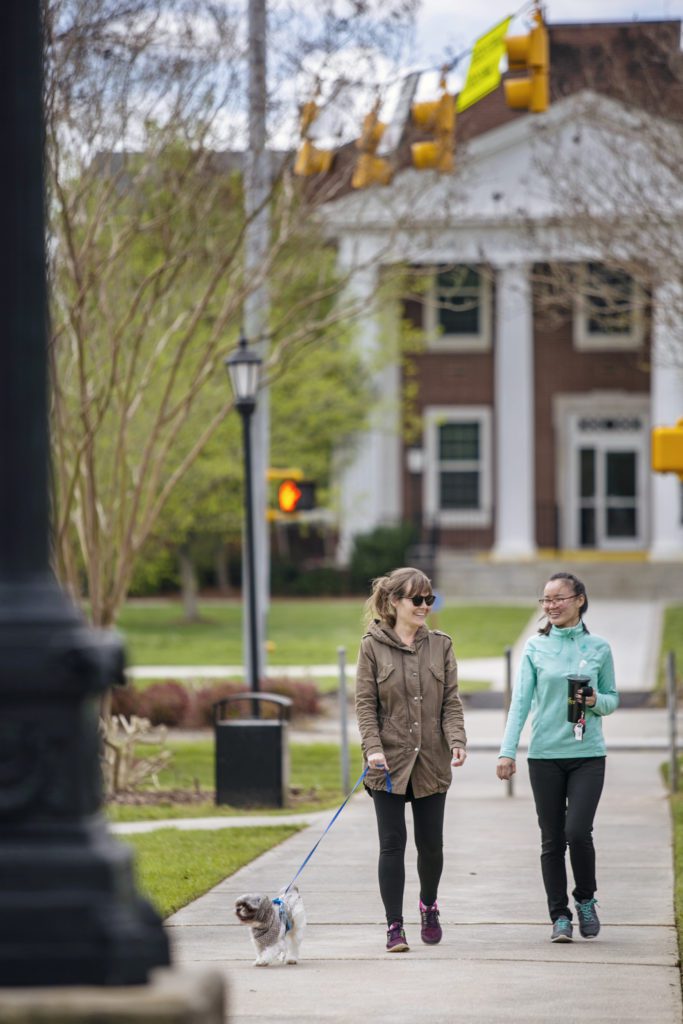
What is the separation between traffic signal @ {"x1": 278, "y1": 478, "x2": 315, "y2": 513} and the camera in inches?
910

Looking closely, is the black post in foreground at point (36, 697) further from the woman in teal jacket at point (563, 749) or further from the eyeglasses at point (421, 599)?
the woman in teal jacket at point (563, 749)

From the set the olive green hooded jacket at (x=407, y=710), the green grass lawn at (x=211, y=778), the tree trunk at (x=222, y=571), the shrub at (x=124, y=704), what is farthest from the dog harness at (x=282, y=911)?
the tree trunk at (x=222, y=571)

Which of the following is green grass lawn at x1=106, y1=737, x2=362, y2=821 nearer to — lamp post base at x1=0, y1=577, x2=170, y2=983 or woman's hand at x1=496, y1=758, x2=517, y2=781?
woman's hand at x1=496, y1=758, x2=517, y2=781

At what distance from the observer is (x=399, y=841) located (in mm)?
7676

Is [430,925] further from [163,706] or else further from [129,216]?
[163,706]

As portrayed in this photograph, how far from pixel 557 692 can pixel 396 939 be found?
134cm

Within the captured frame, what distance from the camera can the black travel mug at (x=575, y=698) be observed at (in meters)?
7.96

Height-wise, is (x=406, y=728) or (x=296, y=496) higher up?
(x=296, y=496)

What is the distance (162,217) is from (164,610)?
24.8 meters

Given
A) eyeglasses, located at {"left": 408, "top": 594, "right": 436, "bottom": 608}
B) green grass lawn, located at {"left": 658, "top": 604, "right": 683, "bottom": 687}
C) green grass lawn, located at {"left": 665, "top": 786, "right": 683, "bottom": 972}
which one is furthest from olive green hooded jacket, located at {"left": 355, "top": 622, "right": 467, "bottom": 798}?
green grass lawn, located at {"left": 658, "top": 604, "right": 683, "bottom": 687}

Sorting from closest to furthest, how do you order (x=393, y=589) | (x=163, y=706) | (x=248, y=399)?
(x=393, y=589)
(x=248, y=399)
(x=163, y=706)

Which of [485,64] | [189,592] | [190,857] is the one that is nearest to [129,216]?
[485,64]

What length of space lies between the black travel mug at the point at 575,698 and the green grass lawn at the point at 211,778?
18.8 feet

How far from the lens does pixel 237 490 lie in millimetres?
33562
